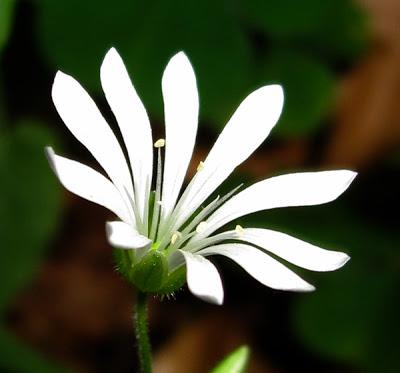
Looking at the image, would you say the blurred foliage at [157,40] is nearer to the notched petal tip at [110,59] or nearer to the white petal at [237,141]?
the white petal at [237,141]

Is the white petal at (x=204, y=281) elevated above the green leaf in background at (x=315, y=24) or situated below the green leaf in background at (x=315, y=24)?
below

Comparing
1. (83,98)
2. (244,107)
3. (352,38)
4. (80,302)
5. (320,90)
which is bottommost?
(80,302)

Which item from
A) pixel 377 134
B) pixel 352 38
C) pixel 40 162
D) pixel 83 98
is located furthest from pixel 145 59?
pixel 83 98

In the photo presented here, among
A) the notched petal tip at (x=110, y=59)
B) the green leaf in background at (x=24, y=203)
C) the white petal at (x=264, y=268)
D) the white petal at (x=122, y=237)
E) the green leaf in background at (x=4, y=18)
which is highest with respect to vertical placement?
the notched petal tip at (x=110, y=59)

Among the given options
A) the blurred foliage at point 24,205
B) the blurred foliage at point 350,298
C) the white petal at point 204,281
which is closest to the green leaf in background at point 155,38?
the blurred foliage at point 24,205

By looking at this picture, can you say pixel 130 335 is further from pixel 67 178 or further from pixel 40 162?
pixel 67 178

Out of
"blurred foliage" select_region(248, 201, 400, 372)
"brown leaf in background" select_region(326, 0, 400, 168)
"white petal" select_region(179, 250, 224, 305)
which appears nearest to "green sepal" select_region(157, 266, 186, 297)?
"white petal" select_region(179, 250, 224, 305)
